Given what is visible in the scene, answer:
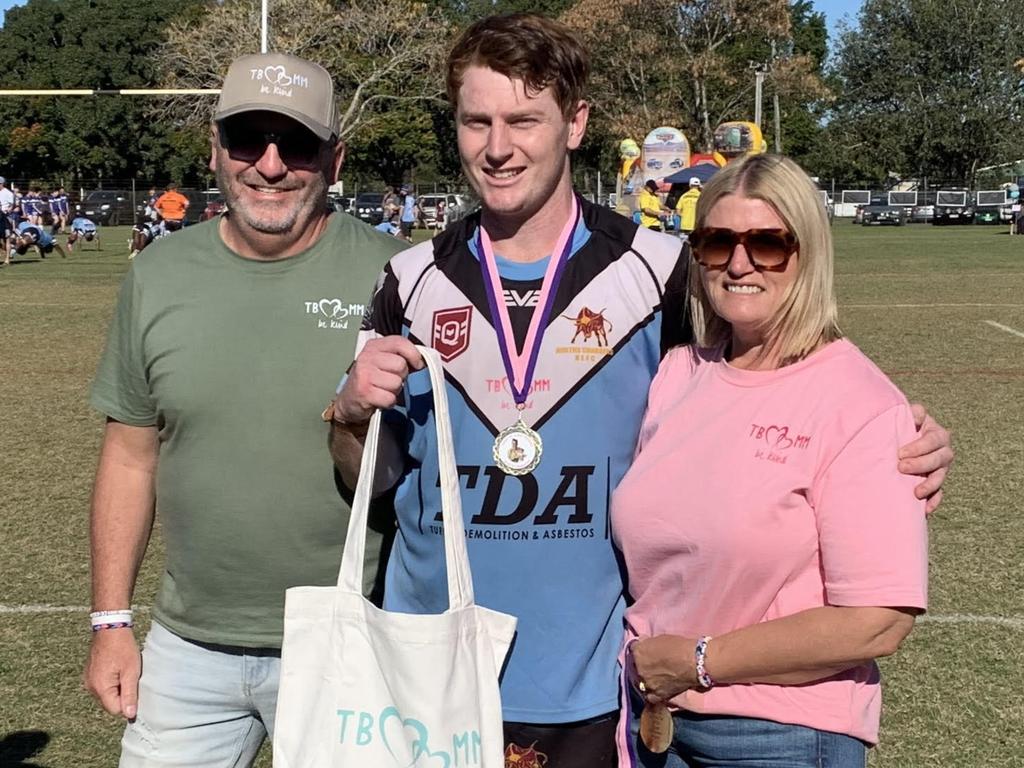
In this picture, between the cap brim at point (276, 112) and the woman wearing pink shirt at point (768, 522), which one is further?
the cap brim at point (276, 112)

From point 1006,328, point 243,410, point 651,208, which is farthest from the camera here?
point 651,208

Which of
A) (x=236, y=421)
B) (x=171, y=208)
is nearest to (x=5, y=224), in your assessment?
(x=171, y=208)

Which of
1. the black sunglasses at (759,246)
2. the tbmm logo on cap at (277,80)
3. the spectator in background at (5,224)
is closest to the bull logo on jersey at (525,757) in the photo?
the black sunglasses at (759,246)

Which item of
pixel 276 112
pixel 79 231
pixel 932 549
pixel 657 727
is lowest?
pixel 932 549

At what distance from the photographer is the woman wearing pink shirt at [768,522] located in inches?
93.7

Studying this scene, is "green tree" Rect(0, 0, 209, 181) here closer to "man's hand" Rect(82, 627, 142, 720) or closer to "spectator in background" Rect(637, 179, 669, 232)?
"spectator in background" Rect(637, 179, 669, 232)

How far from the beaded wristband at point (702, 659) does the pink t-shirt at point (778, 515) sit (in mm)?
50

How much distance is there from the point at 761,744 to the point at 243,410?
53.5 inches

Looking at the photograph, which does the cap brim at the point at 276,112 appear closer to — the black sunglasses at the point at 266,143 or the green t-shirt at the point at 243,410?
the black sunglasses at the point at 266,143

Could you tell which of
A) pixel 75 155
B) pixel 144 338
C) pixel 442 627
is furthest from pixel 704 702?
pixel 75 155

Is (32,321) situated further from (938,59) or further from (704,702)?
(938,59)

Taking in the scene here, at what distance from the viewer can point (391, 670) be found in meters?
2.48

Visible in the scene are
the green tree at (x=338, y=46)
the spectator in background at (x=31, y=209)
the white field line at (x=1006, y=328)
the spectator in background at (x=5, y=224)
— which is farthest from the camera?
the green tree at (x=338, y=46)

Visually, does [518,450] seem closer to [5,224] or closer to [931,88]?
[5,224]
